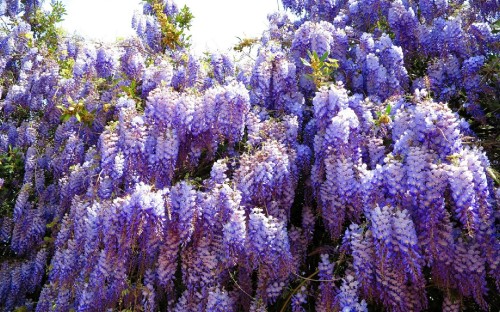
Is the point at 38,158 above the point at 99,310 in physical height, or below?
above

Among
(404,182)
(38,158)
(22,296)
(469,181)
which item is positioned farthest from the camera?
(38,158)

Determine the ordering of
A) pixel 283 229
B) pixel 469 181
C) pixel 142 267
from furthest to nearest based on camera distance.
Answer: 1. pixel 142 267
2. pixel 283 229
3. pixel 469 181

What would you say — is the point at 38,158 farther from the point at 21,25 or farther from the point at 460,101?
the point at 460,101

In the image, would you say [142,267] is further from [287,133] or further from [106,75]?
[106,75]

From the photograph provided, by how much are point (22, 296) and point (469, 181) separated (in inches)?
226

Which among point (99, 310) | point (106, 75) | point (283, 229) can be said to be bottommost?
point (99, 310)

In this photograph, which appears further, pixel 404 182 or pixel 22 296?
pixel 22 296

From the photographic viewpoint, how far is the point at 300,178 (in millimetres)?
4352

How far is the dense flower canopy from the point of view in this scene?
3.14 m

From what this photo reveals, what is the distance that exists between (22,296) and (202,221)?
3846 mm

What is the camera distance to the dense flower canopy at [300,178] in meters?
3.14

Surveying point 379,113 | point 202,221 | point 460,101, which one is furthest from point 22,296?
point 460,101

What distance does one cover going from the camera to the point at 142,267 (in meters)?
4.02

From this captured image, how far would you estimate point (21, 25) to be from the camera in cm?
873
